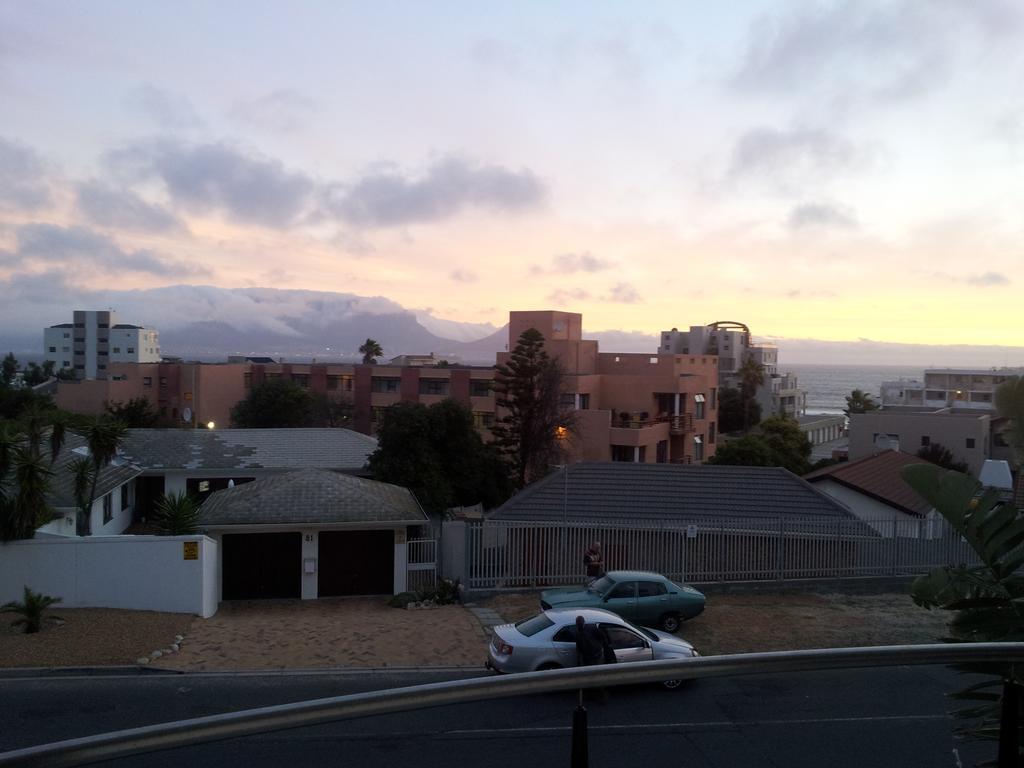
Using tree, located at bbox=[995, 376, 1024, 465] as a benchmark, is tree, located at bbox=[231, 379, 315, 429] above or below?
below

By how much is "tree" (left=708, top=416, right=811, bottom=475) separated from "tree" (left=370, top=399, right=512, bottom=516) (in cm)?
1338

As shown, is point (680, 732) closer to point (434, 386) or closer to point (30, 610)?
point (30, 610)

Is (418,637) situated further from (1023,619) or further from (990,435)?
(990,435)

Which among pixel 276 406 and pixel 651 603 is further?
pixel 276 406

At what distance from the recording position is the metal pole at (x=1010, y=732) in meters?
2.95

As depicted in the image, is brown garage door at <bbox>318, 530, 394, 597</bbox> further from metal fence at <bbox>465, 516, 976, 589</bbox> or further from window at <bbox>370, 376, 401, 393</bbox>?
window at <bbox>370, 376, 401, 393</bbox>

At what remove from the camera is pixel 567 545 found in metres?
18.5

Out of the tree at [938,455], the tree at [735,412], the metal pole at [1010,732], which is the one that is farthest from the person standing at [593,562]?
the tree at [735,412]

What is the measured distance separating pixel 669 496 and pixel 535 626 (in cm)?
1114

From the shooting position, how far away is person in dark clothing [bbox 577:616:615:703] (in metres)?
9.55

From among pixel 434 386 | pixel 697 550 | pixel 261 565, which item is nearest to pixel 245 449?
pixel 261 565

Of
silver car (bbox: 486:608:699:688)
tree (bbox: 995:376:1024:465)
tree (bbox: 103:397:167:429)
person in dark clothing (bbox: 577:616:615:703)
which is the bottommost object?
silver car (bbox: 486:608:699:688)

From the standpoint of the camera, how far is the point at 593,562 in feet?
58.3

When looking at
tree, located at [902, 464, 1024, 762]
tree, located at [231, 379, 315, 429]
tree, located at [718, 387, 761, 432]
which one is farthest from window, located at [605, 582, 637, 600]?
tree, located at [718, 387, 761, 432]
